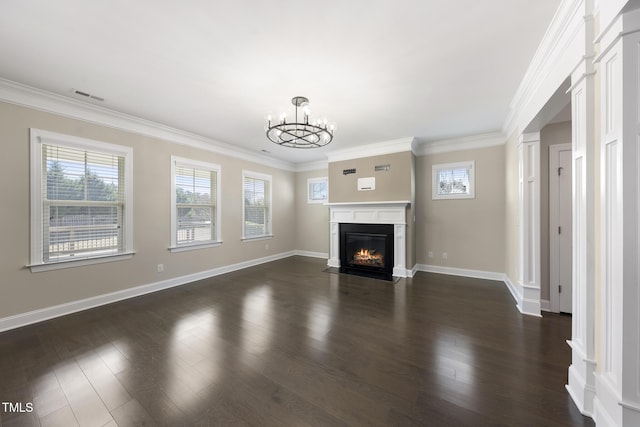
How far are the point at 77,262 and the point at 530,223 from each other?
6071 mm

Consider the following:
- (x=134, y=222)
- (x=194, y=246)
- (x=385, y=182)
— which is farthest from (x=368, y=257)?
(x=134, y=222)

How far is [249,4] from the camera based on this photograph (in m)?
1.68

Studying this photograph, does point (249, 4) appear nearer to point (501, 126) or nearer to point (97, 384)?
point (97, 384)

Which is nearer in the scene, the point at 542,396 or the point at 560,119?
the point at 542,396

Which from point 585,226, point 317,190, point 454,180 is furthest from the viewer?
point 317,190

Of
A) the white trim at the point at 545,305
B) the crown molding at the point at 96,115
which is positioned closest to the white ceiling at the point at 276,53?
the crown molding at the point at 96,115

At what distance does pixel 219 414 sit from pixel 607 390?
2.38 m

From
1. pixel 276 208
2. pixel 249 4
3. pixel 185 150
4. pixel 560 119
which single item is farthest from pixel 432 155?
pixel 185 150

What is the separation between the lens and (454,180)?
493 cm

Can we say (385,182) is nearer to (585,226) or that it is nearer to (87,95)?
(585,226)

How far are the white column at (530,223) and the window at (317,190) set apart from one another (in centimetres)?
444

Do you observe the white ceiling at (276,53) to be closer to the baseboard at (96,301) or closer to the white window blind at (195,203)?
the white window blind at (195,203)

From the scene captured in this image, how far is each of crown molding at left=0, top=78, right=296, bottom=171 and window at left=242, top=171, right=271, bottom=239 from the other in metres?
0.91

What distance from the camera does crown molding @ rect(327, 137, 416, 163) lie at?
4.79 m
